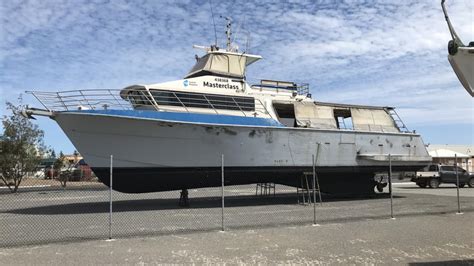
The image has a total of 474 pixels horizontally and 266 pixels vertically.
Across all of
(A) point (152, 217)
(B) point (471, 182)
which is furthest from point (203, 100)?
(B) point (471, 182)

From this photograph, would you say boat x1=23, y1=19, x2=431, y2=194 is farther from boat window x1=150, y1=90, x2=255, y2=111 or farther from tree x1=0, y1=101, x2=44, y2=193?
tree x1=0, y1=101, x2=44, y2=193

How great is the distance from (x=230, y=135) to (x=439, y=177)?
19.4 m

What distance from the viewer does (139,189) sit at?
1728cm

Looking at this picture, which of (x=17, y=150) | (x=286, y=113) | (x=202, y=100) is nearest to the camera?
(x=202, y=100)

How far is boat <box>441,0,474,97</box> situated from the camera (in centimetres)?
652

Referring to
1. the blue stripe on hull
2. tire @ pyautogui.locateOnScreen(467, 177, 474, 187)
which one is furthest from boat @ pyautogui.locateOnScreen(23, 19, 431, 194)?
tire @ pyautogui.locateOnScreen(467, 177, 474, 187)

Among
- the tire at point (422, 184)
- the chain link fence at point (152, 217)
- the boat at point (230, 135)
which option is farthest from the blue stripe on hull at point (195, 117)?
the tire at point (422, 184)

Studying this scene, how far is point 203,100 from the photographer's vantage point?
17641 millimetres

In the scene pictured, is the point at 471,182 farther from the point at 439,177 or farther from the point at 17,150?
the point at 17,150

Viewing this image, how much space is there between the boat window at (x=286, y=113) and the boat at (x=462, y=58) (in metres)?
12.8

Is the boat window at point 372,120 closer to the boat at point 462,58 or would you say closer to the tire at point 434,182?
the tire at point 434,182

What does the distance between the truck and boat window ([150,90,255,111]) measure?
17.2 m

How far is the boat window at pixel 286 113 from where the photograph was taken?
64.2 feet

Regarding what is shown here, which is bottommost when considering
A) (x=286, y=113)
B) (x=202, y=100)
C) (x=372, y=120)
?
(x=372, y=120)
